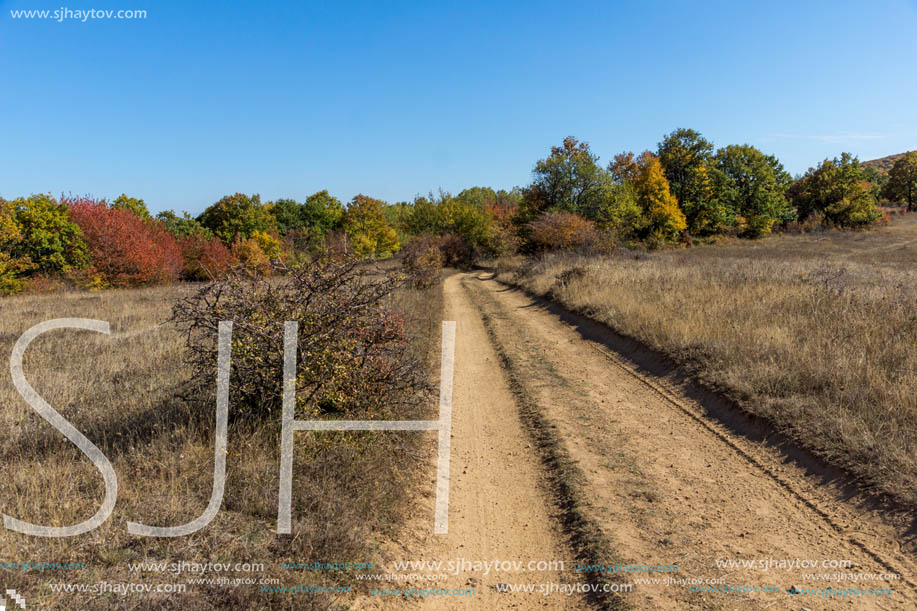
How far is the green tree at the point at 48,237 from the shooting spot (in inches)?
1574

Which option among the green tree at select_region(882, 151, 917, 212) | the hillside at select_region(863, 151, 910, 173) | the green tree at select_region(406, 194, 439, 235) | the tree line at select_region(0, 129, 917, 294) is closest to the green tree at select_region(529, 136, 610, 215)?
the tree line at select_region(0, 129, 917, 294)

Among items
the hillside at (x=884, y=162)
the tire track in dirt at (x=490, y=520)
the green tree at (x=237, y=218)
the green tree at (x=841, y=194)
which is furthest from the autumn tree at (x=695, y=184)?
the hillside at (x=884, y=162)

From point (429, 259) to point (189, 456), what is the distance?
26117mm

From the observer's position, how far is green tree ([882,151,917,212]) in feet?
214

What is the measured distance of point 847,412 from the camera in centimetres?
538

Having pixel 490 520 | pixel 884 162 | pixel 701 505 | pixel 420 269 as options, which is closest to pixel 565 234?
pixel 420 269

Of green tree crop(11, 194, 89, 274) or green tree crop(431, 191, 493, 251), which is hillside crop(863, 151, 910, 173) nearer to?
green tree crop(431, 191, 493, 251)

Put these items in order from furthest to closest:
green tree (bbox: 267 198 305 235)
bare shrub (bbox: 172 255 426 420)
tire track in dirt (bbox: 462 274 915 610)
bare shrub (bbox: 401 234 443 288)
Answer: green tree (bbox: 267 198 305 235) → bare shrub (bbox: 401 234 443 288) → bare shrub (bbox: 172 255 426 420) → tire track in dirt (bbox: 462 274 915 610)

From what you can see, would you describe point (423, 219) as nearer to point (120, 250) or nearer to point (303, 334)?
point (120, 250)

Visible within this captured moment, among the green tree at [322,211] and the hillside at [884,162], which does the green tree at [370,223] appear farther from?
the hillside at [884,162]

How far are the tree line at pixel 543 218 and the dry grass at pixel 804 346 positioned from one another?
44.3ft

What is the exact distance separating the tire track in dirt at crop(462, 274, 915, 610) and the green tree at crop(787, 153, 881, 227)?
57399mm

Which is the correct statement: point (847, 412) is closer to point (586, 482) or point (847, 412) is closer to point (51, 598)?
point (586, 482)

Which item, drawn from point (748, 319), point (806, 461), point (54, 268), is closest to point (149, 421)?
point (806, 461)
